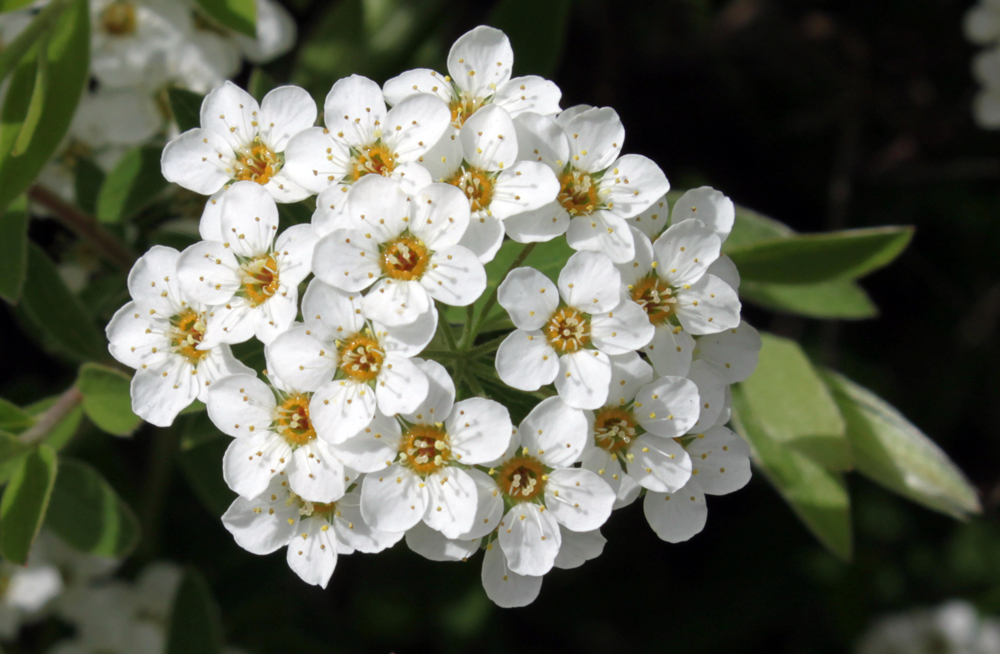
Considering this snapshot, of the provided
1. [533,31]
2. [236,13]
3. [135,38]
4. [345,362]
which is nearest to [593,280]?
[345,362]

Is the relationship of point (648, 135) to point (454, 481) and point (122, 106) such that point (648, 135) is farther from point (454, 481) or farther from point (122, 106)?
point (454, 481)

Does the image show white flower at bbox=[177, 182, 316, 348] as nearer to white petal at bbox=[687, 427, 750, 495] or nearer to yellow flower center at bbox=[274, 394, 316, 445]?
yellow flower center at bbox=[274, 394, 316, 445]

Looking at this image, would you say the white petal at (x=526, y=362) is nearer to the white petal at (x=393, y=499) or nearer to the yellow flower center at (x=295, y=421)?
the white petal at (x=393, y=499)

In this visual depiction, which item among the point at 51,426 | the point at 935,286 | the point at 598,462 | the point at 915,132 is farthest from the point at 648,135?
the point at 51,426

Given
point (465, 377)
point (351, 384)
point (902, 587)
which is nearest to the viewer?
point (351, 384)

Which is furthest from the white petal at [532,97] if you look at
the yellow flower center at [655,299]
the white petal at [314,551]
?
the white petal at [314,551]

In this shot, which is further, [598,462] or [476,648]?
[476,648]

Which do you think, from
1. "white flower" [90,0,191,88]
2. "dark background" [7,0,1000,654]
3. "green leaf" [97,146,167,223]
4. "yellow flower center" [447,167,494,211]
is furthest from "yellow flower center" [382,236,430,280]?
"dark background" [7,0,1000,654]
